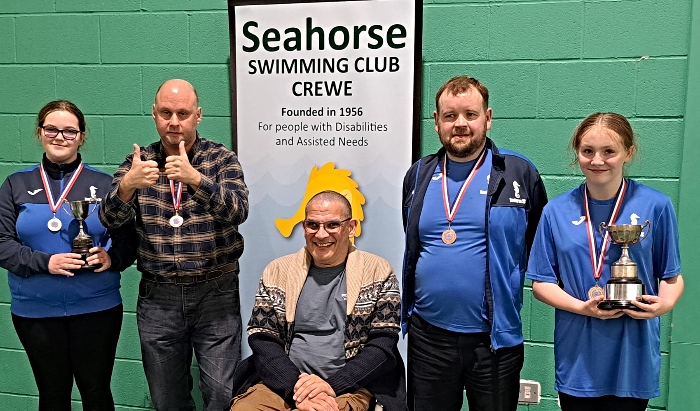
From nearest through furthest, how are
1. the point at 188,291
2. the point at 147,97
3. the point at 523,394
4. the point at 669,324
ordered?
the point at 188,291 → the point at 669,324 → the point at 523,394 → the point at 147,97

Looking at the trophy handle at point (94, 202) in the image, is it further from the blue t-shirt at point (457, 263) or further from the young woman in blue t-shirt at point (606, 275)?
the young woman in blue t-shirt at point (606, 275)

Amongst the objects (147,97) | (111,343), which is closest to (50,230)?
(111,343)

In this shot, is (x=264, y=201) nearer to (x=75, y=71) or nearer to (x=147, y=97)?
(x=147, y=97)

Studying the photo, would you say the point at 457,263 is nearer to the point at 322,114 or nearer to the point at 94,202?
the point at 322,114

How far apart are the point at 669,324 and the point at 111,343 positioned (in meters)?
2.25

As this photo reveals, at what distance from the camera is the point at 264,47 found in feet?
9.25

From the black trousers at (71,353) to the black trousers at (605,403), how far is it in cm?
172

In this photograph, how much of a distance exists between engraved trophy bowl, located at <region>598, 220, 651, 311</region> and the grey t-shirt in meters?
0.87

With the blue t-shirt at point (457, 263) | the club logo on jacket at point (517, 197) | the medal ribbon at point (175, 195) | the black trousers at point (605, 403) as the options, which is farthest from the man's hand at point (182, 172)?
the black trousers at point (605, 403)

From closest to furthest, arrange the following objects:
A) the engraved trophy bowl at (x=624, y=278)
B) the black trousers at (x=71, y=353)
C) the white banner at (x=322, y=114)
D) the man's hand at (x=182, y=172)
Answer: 1. the engraved trophy bowl at (x=624, y=278)
2. the man's hand at (x=182, y=172)
3. the black trousers at (x=71, y=353)
4. the white banner at (x=322, y=114)

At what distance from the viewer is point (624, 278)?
180 cm

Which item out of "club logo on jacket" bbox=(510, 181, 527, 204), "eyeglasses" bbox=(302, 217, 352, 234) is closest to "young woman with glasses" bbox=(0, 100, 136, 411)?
"eyeglasses" bbox=(302, 217, 352, 234)

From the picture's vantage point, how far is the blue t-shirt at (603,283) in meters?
1.89

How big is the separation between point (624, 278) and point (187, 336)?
5.25 ft
